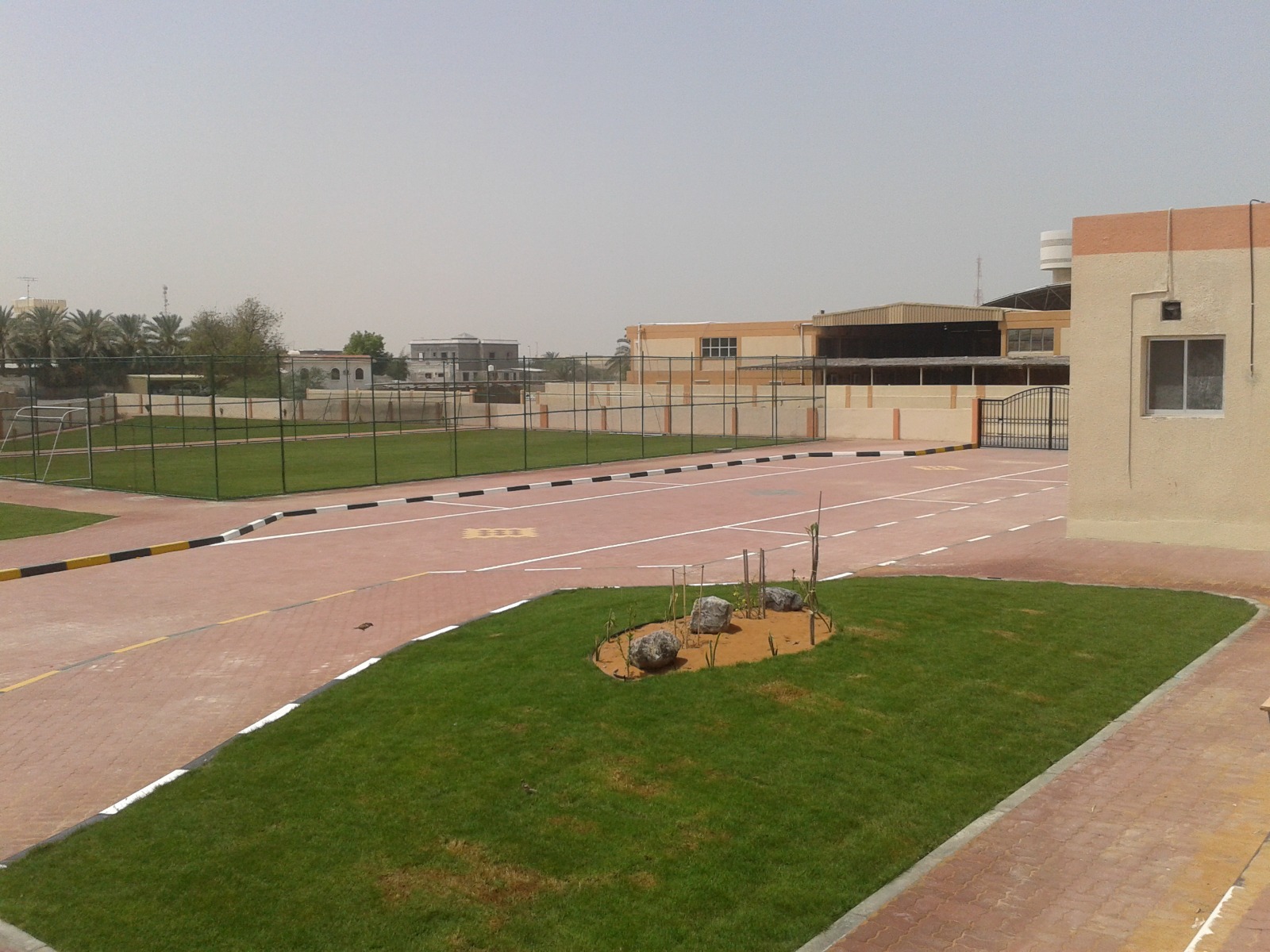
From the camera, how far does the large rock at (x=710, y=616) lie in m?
9.94

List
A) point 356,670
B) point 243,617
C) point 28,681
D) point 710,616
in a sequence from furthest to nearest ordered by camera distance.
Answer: point 243,617 → point 28,681 → point 356,670 → point 710,616

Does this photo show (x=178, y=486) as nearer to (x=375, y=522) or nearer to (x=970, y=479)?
(x=375, y=522)

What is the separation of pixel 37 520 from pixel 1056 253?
66.9 feet

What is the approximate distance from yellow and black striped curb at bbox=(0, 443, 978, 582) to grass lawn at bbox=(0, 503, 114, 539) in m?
3.48

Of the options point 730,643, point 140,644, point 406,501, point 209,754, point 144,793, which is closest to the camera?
point 144,793

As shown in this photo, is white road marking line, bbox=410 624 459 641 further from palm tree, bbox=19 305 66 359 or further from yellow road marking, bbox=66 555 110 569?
palm tree, bbox=19 305 66 359

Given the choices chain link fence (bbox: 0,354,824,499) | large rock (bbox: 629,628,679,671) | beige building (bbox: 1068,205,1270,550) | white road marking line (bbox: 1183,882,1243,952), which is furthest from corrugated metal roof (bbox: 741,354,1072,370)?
white road marking line (bbox: 1183,882,1243,952)

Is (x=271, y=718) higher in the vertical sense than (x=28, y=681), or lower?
higher

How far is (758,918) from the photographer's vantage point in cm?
576

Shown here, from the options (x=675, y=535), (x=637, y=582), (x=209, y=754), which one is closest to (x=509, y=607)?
(x=637, y=582)

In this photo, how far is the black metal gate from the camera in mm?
41656

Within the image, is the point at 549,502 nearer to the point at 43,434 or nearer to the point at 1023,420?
the point at 1023,420

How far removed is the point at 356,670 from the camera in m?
10.2

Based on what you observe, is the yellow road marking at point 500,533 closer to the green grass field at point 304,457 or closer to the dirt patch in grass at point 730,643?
the green grass field at point 304,457
